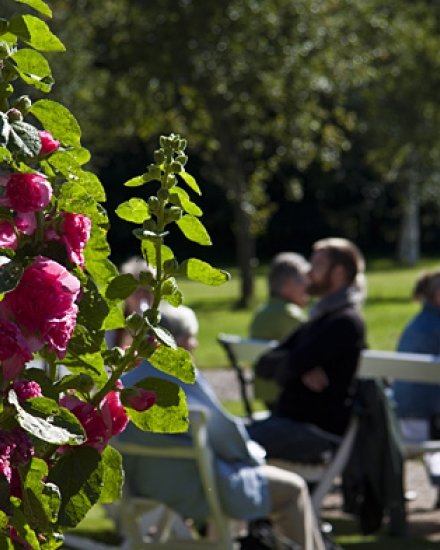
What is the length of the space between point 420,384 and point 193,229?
5881 mm

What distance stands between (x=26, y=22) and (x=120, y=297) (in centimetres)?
48

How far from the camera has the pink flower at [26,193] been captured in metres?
2.35

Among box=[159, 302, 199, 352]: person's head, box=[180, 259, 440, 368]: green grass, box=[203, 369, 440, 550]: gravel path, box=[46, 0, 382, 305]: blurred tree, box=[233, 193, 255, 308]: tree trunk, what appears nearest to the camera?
box=[159, 302, 199, 352]: person's head

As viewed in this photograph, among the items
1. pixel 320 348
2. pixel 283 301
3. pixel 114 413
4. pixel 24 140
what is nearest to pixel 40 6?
pixel 24 140

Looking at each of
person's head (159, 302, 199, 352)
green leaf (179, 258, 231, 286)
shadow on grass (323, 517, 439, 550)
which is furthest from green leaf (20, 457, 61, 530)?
shadow on grass (323, 517, 439, 550)

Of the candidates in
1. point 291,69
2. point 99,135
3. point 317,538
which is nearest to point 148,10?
point 291,69

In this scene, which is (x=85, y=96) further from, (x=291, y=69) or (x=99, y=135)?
(x=291, y=69)

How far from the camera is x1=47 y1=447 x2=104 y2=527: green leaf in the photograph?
240cm

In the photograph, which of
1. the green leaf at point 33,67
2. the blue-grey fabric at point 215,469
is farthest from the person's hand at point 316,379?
the green leaf at point 33,67

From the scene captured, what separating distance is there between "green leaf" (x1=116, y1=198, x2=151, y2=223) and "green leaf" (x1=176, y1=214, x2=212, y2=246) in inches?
2.5

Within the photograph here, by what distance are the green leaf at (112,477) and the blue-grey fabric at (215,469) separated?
127 inches

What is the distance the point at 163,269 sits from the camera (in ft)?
8.45

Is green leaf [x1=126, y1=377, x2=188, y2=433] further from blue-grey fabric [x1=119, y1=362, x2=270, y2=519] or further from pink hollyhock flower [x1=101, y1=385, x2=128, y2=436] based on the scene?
blue-grey fabric [x1=119, y1=362, x2=270, y2=519]

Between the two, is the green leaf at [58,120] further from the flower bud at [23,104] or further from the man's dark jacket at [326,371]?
the man's dark jacket at [326,371]
